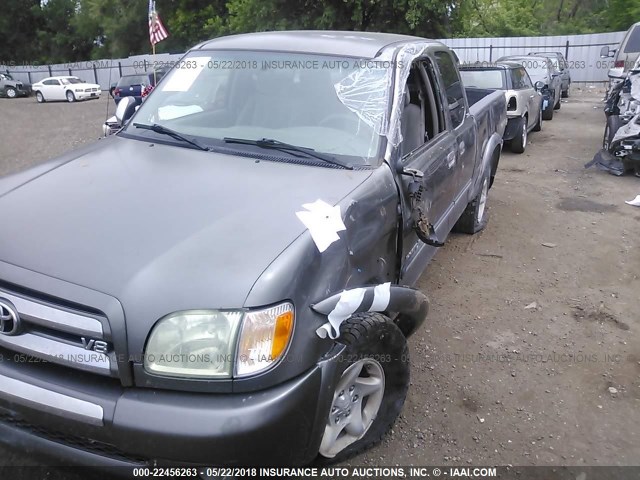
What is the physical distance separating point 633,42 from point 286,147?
12840 mm

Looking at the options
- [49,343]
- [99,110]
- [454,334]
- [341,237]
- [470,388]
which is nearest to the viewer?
[49,343]

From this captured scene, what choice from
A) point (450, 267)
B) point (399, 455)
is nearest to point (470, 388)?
point (399, 455)

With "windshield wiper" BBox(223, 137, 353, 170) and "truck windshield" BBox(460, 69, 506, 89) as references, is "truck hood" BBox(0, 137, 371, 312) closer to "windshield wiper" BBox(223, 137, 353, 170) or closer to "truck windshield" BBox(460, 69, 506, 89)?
"windshield wiper" BBox(223, 137, 353, 170)

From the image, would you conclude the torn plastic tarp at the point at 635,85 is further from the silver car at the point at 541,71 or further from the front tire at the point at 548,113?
the front tire at the point at 548,113

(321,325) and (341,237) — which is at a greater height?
(341,237)

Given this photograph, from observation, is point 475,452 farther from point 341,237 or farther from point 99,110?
point 99,110

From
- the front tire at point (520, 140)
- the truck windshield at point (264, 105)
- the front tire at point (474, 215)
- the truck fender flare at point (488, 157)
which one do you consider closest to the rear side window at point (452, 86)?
the truck fender flare at point (488, 157)

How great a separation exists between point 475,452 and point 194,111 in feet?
8.22

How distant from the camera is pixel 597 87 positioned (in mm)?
23484

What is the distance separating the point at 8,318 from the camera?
2.09m

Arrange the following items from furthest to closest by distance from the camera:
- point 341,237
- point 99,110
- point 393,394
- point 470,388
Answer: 1. point 99,110
2. point 470,388
3. point 393,394
4. point 341,237

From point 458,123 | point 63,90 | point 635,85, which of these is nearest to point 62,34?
point 63,90

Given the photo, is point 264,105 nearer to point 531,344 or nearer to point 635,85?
point 531,344

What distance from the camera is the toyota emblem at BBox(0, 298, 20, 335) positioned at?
2.08m
